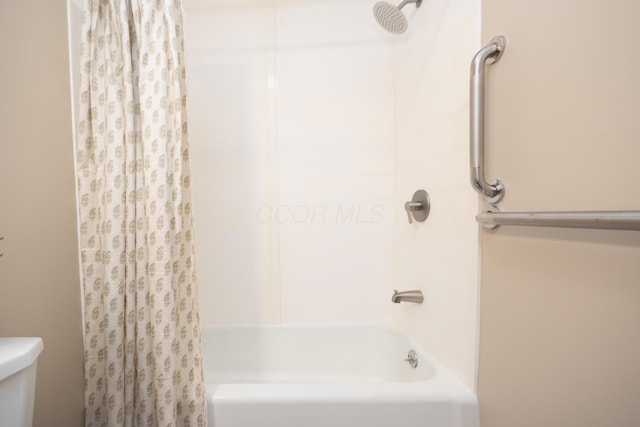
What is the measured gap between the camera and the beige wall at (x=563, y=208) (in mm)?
401

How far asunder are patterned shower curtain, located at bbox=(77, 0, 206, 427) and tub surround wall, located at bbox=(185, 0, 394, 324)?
0.57m

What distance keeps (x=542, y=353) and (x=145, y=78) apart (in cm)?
128

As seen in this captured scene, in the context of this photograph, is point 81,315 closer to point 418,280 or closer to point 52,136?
point 52,136

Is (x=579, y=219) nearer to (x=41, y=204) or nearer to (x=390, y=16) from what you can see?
(x=390, y=16)

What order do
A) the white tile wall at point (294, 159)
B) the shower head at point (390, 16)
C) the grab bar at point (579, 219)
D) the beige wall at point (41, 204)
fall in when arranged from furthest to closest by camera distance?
the white tile wall at point (294, 159) → the shower head at point (390, 16) → the beige wall at point (41, 204) → the grab bar at point (579, 219)

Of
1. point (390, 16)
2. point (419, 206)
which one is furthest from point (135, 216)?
point (390, 16)

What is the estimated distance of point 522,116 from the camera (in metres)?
0.58

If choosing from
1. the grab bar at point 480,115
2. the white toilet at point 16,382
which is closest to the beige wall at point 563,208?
the grab bar at point 480,115

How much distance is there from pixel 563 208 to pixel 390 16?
899 millimetres

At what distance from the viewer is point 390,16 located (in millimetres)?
981

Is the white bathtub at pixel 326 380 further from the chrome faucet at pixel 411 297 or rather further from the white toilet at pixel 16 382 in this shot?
the white toilet at pixel 16 382

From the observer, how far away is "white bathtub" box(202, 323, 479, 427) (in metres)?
0.77

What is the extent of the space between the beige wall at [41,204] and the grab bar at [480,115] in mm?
1258

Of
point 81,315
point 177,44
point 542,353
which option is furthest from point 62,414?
point 542,353
